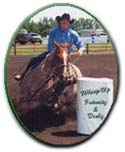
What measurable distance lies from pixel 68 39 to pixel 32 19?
0.15 m

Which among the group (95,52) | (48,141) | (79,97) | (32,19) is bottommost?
(48,141)

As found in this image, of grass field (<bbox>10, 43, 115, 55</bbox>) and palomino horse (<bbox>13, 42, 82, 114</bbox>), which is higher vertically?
grass field (<bbox>10, 43, 115, 55</bbox>)

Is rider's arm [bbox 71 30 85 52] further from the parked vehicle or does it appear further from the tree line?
the parked vehicle

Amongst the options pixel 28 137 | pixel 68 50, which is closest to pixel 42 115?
pixel 28 137

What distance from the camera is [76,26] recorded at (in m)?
1.62

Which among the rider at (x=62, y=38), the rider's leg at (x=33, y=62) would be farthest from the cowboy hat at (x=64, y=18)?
the rider's leg at (x=33, y=62)

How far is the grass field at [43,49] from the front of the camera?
1552 millimetres

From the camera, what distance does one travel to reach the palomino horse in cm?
158

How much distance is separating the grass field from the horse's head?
0.11ft

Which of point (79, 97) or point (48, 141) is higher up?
point (79, 97)

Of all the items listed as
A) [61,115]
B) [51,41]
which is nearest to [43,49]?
[51,41]

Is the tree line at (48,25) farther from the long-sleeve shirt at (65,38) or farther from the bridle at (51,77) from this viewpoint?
the bridle at (51,77)

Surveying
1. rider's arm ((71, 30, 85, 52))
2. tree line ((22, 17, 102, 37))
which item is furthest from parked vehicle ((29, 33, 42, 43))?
rider's arm ((71, 30, 85, 52))
